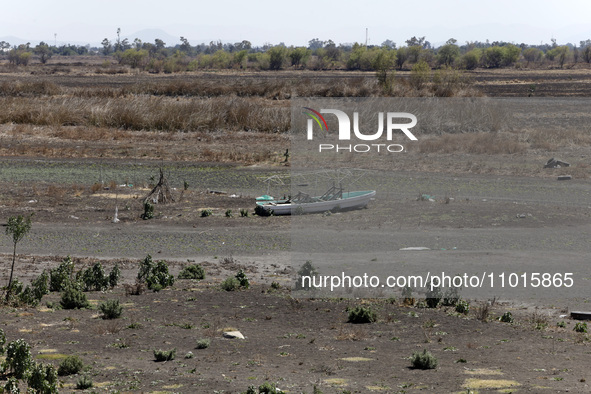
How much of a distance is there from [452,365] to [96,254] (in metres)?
12.0

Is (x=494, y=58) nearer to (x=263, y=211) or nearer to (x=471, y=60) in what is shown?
(x=471, y=60)

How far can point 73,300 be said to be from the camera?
1374 centimetres

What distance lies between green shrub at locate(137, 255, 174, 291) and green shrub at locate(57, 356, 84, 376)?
5231 mm

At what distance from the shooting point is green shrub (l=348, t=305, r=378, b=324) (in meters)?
13.1

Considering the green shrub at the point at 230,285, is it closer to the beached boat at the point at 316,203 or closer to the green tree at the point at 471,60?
the beached boat at the point at 316,203

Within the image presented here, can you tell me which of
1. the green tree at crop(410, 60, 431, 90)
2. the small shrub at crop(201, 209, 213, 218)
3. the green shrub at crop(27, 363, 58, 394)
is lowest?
the small shrub at crop(201, 209, 213, 218)

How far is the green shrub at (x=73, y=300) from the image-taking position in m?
13.8

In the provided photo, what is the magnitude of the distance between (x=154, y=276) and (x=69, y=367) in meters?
5.67

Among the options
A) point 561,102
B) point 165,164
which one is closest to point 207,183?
point 165,164

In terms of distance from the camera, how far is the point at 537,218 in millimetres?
23953

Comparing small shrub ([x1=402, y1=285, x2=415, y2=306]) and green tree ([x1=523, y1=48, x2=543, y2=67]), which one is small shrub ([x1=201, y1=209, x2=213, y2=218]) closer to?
small shrub ([x1=402, y1=285, x2=415, y2=306])

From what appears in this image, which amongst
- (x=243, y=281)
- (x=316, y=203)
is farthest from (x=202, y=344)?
(x=316, y=203)

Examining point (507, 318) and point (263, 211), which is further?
point (263, 211)

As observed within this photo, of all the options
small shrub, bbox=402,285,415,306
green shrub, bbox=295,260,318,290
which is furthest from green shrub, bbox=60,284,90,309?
small shrub, bbox=402,285,415,306
